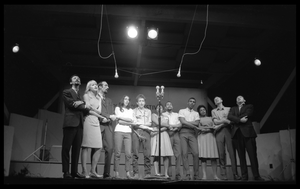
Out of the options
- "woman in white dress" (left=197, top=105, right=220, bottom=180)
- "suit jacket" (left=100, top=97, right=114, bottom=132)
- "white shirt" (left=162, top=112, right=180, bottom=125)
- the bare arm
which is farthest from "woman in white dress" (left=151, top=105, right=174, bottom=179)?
"suit jacket" (left=100, top=97, right=114, bottom=132)

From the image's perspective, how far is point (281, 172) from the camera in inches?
279

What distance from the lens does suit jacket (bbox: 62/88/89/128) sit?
460 cm

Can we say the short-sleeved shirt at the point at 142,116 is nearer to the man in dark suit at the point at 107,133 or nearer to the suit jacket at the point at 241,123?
the man in dark suit at the point at 107,133

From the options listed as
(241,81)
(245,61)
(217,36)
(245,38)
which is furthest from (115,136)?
(241,81)

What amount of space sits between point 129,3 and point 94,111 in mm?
2586

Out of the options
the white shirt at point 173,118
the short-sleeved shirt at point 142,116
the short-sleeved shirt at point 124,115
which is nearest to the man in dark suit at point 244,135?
the white shirt at point 173,118

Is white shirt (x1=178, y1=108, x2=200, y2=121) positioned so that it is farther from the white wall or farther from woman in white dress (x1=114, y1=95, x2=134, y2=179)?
the white wall

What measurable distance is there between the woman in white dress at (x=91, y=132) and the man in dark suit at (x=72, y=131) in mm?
162

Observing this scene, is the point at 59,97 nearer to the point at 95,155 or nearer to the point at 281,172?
the point at 95,155

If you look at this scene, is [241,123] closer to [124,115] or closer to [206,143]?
[206,143]

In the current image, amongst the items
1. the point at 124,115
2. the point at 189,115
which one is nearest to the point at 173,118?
the point at 189,115

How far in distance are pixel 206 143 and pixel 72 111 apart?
9.06ft

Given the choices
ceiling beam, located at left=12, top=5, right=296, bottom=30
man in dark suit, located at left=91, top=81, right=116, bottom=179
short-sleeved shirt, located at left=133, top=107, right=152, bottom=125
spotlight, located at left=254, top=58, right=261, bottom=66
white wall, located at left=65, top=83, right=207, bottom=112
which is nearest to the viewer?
man in dark suit, located at left=91, top=81, right=116, bottom=179

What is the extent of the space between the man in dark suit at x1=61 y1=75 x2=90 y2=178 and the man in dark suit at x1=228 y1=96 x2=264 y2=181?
2771 millimetres
